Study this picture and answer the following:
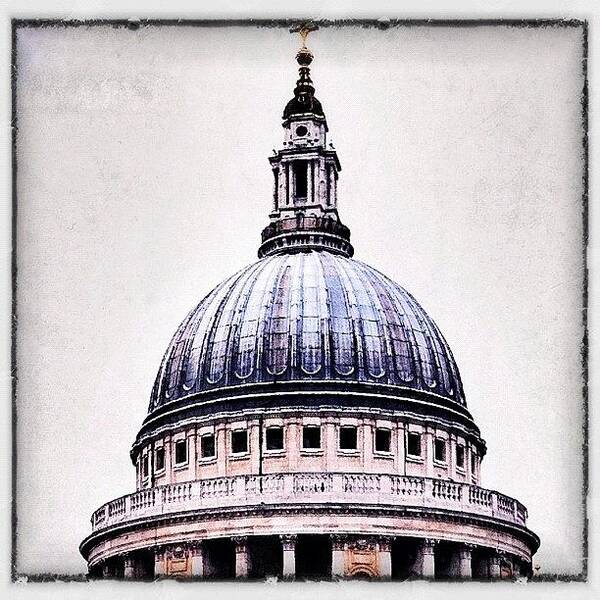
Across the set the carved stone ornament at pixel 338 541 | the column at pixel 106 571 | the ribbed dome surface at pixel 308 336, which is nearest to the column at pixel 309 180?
the ribbed dome surface at pixel 308 336

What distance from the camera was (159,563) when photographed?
53.2 meters

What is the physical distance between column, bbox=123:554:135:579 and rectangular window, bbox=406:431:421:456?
24.4ft

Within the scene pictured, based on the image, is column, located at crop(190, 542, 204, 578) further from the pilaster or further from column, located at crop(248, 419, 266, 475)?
the pilaster

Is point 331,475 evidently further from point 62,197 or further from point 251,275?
point 62,197

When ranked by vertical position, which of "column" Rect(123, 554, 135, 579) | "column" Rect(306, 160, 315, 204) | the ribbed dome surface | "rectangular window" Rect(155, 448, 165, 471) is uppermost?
"column" Rect(306, 160, 315, 204)

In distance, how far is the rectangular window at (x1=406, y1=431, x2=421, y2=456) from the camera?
5859cm

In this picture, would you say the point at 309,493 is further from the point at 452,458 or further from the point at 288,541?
the point at 452,458

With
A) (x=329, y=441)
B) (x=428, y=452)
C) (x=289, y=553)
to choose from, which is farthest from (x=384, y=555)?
(x=428, y=452)

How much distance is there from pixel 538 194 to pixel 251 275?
44.9ft

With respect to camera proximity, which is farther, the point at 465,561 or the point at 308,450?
the point at 308,450

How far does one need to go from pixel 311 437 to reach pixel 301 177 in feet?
19.7

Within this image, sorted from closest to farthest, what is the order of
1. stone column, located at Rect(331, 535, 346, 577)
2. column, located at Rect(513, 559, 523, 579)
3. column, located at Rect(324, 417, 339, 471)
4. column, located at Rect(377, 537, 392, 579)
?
column, located at Rect(513, 559, 523, 579), column, located at Rect(377, 537, 392, 579), stone column, located at Rect(331, 535, 346, 577), column, located at Rect(324, 417, 339, 471)

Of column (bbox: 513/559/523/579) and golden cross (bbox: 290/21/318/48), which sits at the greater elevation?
golden cross (bbox: 290/21/318/48)

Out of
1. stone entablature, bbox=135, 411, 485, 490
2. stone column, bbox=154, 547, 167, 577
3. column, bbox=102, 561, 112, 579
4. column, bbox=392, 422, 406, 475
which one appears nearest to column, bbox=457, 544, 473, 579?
stone entablature, bbox=135, 411, 485, 490
